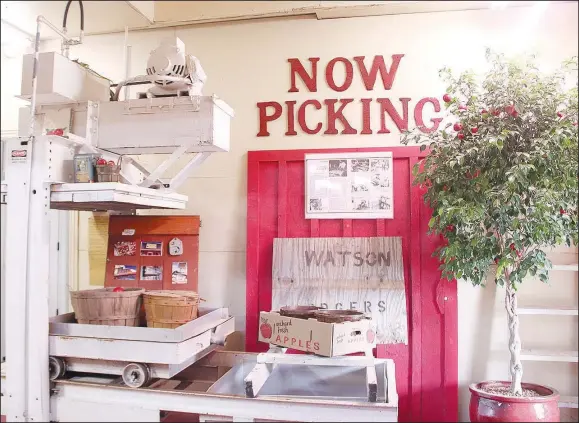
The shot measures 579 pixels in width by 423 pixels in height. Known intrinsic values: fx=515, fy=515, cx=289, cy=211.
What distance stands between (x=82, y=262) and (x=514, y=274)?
2.48 m

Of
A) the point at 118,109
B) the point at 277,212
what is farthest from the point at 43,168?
the point at 277,212

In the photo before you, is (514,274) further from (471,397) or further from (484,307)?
(471,397)

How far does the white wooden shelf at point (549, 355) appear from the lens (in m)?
2.74

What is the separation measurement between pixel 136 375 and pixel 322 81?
70.6 inches

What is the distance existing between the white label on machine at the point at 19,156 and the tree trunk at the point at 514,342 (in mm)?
2432

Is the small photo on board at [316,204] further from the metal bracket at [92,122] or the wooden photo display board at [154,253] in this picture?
the metal bracket at [92,122]

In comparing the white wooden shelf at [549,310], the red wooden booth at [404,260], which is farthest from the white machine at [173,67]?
the white wooden shelf at [549,310]

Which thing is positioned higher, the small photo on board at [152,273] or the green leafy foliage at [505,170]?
the green leafy foliage at [505,170]

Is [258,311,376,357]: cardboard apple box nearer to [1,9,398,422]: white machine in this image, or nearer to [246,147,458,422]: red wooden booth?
[1,9,398,422]: white machine

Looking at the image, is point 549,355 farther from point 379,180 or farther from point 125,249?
point 125,249

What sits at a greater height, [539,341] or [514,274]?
[514,274]

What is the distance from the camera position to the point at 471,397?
2771 mm

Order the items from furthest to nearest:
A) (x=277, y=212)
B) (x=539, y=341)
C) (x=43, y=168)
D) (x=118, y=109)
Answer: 1. (x=277, y=212)
2. (x=539, y=341)
3. (x=118, y=109)
4. (x=43, y=168)

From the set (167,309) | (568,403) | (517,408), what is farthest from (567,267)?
(167,309)
